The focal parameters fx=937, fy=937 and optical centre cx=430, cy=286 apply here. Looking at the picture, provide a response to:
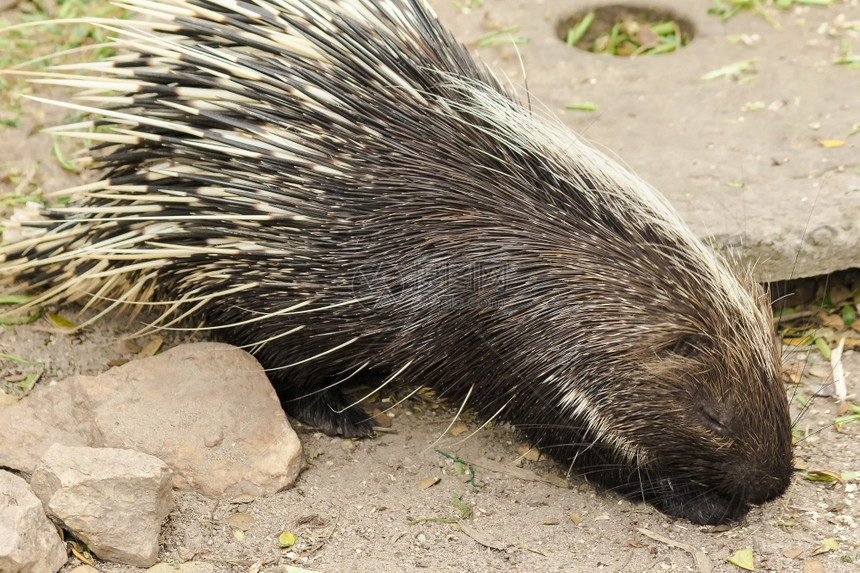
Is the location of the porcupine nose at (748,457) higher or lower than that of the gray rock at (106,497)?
higher

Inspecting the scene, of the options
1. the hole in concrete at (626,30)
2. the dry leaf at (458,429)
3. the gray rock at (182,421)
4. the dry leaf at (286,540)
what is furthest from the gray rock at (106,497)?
the hole in concrete at (626,30)

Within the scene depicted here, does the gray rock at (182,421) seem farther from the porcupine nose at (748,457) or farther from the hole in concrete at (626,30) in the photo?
the hole in concrete at (626,30)

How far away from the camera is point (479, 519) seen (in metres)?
3.43

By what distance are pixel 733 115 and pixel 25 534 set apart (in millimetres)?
3732

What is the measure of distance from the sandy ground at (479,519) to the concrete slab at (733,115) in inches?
30.7

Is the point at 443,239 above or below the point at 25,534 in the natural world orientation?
above

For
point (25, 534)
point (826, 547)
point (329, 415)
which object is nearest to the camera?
point (25, 534)

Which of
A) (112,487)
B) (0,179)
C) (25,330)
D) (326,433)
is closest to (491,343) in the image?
(326,433)

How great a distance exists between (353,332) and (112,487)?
3.19ft

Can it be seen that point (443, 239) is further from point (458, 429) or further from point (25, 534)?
point (25, 534)

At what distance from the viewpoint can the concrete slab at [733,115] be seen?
4.07 metres

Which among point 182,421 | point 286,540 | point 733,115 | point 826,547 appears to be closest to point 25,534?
point 182,421

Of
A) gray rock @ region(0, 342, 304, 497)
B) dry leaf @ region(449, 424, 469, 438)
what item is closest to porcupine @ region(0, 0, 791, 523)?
gray rock @ region(0, 342, 304, 497)

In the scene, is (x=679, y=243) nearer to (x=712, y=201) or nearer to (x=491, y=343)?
(x=491, y=343)
